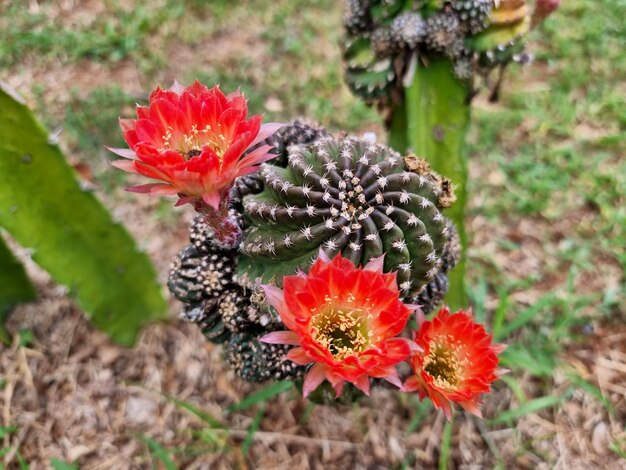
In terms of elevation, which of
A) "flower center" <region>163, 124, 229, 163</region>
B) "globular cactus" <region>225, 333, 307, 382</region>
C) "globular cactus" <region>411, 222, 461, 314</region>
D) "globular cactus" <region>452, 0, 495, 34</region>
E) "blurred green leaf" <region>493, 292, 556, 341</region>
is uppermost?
"globular cactus" <region>452, 0, 495, 34</region>

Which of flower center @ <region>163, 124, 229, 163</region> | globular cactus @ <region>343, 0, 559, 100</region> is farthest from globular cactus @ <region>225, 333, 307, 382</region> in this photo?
globular cactus @ <region>343, 0, 559, 100</region>

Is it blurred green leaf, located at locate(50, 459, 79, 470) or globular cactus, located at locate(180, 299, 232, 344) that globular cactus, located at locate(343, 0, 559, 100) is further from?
blurred green leaf, located at locate(50, 459, 79, 470)

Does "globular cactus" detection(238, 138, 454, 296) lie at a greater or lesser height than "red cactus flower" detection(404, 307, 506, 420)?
greater

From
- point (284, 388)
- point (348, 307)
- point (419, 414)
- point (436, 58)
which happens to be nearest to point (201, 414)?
point (284, 388)

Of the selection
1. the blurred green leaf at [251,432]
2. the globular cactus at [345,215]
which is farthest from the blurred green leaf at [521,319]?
the blurred green leaf at [251,432]

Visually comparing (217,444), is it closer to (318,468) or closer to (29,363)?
(318,468)

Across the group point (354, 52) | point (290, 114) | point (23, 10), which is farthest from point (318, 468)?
point (23, 10)

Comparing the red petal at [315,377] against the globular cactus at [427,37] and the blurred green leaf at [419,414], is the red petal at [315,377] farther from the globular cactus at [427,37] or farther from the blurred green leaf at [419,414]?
the globular cactus at [427,37]
